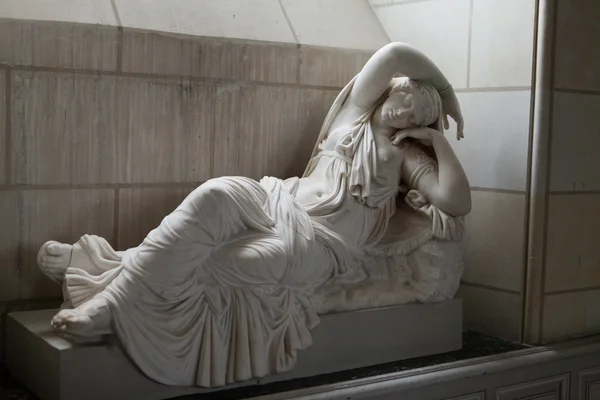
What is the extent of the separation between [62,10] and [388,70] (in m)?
1.22

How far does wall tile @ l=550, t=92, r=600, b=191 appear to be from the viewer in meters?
3.51

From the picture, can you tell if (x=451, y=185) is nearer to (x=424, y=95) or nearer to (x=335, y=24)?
(x=424, y=95)

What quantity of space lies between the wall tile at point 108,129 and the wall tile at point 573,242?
1.49m

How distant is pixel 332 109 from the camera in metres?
3.32

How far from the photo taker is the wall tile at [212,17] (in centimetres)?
313

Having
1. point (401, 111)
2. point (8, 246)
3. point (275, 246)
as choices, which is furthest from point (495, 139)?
point (8, 246)

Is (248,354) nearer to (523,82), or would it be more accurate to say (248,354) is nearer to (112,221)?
(112,221)

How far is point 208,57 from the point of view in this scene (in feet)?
10.6

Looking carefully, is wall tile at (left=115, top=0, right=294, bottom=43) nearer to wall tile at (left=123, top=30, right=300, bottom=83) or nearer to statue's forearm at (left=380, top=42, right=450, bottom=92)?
wall tile at (left=123, top=30, right=300, bottom=83)

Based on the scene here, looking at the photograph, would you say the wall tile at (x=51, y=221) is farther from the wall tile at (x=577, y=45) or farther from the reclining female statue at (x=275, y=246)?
the wall tile at (x=577, y=45)

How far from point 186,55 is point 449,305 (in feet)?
4.60

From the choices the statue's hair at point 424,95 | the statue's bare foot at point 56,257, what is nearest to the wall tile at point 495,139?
the statue's hair at point 424,95

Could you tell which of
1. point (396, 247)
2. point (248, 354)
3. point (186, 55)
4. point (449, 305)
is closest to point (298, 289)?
point (248, 354)

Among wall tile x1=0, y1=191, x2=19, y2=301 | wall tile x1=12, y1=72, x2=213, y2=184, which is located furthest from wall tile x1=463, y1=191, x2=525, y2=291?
wall tile x1=0, y1=191, x2=19, y2=301
